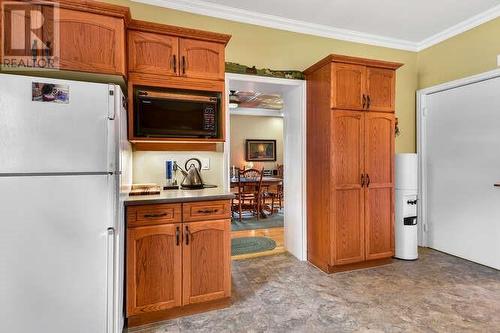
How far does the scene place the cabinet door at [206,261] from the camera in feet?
6.63

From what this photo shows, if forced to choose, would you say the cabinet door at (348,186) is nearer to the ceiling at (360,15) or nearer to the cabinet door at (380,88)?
the cabinet door at (380,88)

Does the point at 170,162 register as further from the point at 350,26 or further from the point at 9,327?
the point at 350,26

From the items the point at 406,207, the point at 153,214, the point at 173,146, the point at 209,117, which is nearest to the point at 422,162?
the point at 406,207

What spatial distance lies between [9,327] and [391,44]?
4693 mm

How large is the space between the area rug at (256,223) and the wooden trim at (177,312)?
8.18ft

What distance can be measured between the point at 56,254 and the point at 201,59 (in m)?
1.82

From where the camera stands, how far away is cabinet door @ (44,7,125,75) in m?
1.80

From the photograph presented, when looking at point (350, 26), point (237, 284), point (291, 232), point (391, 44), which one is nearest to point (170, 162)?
point (237, 284)

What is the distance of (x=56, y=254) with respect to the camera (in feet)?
5.07

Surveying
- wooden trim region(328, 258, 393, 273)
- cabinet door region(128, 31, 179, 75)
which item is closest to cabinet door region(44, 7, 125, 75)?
cabinet door region(128, 31, 179, 75)

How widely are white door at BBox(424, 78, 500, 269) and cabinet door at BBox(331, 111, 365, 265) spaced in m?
1.37

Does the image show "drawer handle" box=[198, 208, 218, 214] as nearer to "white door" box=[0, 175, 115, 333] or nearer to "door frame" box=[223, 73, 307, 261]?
"white door" box=[0, 175, 115, 333]

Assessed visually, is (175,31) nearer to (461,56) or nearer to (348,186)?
(348,186)

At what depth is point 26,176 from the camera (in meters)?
1.47
